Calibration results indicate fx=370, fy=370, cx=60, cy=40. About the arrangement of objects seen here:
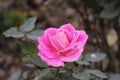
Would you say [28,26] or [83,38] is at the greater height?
[28,26]

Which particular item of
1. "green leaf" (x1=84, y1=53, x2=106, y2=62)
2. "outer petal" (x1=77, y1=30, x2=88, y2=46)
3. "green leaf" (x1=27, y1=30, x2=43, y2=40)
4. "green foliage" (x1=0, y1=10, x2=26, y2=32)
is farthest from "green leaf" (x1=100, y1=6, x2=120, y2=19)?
"green foliage" (x1=0, y1=10, x2=26, y2=32)

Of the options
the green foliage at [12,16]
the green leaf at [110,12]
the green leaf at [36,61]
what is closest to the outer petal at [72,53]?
the green leaf at [36,61]

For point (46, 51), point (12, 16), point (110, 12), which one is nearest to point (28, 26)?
point (46, 51)

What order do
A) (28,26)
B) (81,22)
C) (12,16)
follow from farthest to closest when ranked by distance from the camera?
(12,16), (81,22), (28,26)

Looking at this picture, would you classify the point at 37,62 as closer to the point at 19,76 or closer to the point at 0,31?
the point at 19,76

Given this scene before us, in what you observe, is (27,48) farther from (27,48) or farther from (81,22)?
(81,22)

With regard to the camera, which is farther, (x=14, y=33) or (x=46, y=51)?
(x=14, y=33)
